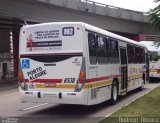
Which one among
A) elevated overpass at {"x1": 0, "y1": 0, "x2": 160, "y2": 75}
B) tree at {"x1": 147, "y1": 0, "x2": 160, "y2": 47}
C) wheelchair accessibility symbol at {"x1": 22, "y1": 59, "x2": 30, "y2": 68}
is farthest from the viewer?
elevated overpass at {"x1": 0, "y1": 0, "x2": 160, "y2": 75}

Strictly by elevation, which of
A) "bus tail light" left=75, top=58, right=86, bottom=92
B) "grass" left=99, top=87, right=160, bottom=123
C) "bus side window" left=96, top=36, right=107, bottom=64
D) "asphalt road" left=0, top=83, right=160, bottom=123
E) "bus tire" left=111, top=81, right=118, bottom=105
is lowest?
"asphalt road" left=0, top=83, right=160, bottom=123

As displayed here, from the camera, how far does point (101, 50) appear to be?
14.2m

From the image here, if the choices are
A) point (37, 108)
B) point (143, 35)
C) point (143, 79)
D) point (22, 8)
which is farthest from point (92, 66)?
point (143, 35)

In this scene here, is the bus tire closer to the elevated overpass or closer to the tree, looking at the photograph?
the tree

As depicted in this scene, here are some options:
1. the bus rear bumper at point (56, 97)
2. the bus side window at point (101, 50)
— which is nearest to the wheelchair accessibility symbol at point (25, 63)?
the bus rear bumper at point (56, 97)

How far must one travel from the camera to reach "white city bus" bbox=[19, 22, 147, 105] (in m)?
12.4

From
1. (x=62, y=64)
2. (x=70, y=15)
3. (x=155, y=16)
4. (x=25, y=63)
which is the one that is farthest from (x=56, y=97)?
(x=70, y=15)

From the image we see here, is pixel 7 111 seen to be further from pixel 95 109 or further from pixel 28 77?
pixel 95 109

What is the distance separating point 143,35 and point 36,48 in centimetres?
4873

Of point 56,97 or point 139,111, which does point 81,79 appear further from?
point 139,111

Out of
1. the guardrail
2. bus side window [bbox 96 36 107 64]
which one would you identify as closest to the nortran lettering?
bus side window [bbox 96 36 107 64]

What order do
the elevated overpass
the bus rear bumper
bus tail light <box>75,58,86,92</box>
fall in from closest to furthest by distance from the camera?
1. the bus rear bumper
2. bus tail light <box>75,58,86,92</box>
3. the elevated overpass

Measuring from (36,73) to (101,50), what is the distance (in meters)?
2.65

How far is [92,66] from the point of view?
13.0 metres
